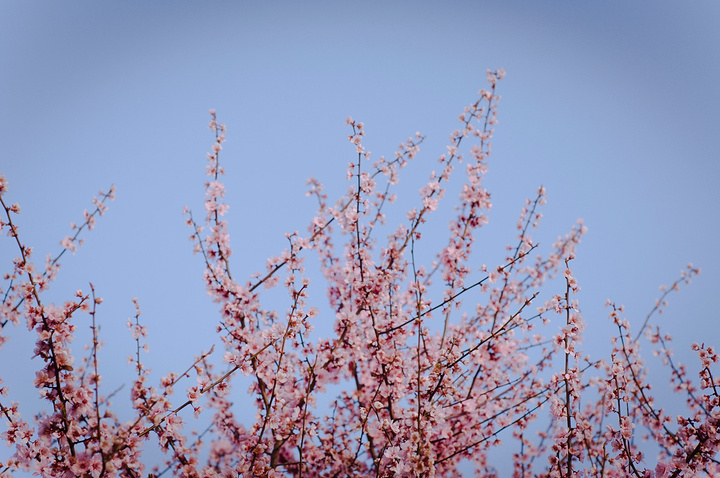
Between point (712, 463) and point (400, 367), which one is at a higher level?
point (400, 367)

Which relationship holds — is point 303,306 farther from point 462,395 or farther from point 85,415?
point 462,395

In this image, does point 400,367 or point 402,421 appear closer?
point 402,421

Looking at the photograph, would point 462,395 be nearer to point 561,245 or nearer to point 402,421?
point 402,421

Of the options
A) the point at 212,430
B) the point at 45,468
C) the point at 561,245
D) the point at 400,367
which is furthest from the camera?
the point at 561,245

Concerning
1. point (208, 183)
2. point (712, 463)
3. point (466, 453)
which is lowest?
point (712, 463)

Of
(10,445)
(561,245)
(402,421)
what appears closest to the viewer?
(10,445)

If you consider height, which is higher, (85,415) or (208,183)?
(208,183)

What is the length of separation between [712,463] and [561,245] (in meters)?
3.15

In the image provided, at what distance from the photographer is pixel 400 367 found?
14.0 ft

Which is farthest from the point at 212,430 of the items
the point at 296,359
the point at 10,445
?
the point at 10,445

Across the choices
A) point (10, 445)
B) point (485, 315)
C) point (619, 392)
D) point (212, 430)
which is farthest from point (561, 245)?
point (10, 445)

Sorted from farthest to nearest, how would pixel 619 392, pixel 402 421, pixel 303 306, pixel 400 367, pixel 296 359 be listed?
pixel 296 359 < pixel 400 367 < pixel 402 421 < pixel 303 306 < pixel 619 392

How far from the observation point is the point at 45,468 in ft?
9.55

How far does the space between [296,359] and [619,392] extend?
296 centimetres
